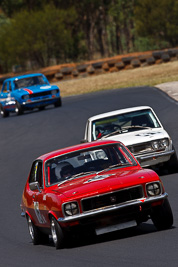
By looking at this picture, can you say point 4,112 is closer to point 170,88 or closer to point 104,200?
point 170,88

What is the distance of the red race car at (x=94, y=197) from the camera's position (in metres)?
8.04

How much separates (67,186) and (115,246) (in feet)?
3.19

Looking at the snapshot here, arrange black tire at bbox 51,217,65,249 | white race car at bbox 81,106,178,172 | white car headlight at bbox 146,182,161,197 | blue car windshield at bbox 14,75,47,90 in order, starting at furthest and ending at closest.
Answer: blue car windshield at bbox 14,75,47,90
white race car at bbox 81,106,178,172
white car headlight at bbox 146,182,161,197
black tire at bbox 51,217,65,249

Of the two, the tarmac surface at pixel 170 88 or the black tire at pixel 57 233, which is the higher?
the black tire at pixel 57 233

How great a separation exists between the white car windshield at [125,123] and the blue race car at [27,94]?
646 inches

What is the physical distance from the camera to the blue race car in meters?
30.8

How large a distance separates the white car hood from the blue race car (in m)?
17.0

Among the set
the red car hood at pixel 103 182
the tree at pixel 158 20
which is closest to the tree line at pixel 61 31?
the tree at pixel 158 20

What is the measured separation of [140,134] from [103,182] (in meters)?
5.74

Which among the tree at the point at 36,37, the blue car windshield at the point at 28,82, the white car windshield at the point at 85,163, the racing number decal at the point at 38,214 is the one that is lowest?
the tree at the point at 36,37

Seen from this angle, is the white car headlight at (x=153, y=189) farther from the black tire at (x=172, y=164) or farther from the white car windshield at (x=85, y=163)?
the black tire at (x=172, y=164)

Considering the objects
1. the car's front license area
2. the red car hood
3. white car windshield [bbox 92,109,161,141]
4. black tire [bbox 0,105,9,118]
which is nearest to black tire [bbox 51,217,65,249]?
the car's front license area

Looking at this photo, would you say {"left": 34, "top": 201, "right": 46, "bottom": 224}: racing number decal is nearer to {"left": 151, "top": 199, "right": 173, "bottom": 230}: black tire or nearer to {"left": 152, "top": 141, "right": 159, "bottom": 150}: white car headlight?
{"left": 151, "top": 199, "right": 173, "bottom": 230}: black tire

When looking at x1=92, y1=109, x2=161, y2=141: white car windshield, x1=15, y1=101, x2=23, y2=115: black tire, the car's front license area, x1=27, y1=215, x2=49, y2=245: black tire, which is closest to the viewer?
the car's front license area
